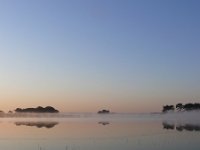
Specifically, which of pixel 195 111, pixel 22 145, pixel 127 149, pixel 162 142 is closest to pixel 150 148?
pixel 127 149

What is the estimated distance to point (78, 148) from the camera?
40.1 meters

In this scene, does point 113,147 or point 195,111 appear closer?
point 113,147

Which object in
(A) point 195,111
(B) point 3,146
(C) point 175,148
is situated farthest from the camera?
(A) point 195,111

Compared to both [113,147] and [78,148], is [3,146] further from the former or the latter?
[113,147]

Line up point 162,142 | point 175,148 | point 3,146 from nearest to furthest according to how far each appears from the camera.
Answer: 1. point 175,148
2. point 3,146
3. point 162,142

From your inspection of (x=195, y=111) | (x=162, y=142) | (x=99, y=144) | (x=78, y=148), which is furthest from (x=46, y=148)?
(x=195, y=111)

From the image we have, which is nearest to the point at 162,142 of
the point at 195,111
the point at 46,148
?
the point at 46,148

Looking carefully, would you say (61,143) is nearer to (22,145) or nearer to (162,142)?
(22,145)

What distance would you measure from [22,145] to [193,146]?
1668 centimetres

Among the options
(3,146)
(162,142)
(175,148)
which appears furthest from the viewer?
(162,142)

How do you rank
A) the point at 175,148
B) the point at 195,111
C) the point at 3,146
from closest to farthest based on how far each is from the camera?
the point at 175,148 < the point at 3,146 < the point at 195,111

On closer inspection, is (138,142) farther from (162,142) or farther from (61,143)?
(61,143)

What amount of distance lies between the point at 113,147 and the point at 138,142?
5.24 m

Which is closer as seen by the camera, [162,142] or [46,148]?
[46,148]
